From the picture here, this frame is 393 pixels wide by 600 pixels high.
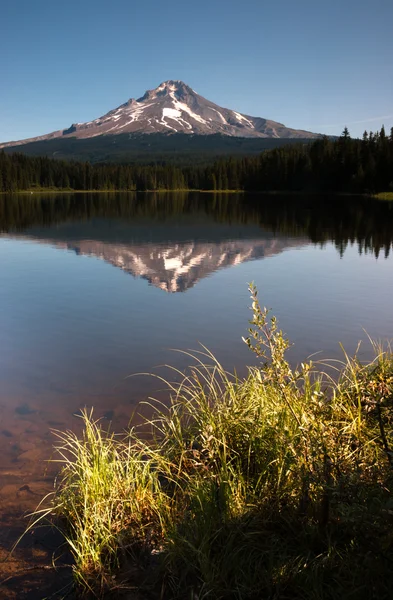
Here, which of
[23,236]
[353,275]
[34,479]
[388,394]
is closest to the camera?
[388,394]

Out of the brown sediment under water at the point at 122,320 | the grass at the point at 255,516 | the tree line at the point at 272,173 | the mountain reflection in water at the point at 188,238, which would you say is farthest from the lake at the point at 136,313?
the tree line at the point at 272,173

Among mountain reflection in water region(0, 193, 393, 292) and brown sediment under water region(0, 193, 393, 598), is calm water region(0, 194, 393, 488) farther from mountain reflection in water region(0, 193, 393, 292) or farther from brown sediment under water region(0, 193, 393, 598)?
mountain reflection in water region(0, 193, 393, 292)

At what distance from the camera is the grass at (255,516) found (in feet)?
13.4

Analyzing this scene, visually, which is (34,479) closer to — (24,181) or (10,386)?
(10,386)

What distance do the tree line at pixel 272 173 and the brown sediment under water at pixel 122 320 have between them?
8396cm

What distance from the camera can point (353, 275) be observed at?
73.5 feet

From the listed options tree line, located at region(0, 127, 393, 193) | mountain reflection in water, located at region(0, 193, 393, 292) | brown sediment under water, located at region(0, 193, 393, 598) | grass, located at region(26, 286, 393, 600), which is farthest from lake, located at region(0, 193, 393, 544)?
→ tree line, located at region(0, 127, 393, 193)

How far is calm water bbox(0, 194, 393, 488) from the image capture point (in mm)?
9273

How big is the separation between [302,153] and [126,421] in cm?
14484

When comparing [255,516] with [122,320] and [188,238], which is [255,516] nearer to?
[122,320]

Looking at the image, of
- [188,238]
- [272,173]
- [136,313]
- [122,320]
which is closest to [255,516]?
[122,320]

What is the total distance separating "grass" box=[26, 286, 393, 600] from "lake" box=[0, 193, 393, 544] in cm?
166

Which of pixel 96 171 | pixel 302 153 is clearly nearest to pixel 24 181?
pixel 96 171

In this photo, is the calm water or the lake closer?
the lake
